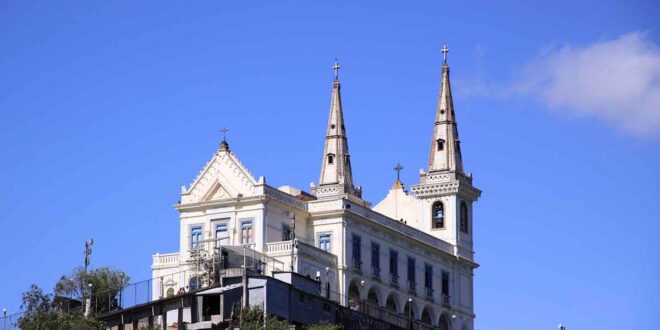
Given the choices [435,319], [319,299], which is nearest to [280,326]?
[319,299]

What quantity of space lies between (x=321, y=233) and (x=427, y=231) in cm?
1608

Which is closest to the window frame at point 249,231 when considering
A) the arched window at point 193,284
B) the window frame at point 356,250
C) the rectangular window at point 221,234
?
the rectangular window at point 221,234

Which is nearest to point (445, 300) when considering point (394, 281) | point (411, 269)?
point (411, 269)

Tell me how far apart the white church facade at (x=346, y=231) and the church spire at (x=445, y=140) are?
0.25 feet

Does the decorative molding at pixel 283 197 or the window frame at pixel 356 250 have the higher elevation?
the decorative molding at pixel 283 197

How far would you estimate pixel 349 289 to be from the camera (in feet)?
554

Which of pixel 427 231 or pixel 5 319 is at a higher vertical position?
pixel 427 231

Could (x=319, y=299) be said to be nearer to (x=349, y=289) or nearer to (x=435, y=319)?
(x=349, y=289)

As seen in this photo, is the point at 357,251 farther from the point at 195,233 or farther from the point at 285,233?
the point at 195,233

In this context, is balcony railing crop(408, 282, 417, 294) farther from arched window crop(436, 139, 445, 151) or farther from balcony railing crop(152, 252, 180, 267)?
balcony railing crop(152, 252, 180, 267)

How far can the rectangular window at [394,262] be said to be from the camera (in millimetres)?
174875

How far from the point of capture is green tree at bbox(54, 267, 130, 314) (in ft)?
530

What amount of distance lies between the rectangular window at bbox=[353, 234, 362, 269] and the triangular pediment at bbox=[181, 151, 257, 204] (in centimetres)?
879

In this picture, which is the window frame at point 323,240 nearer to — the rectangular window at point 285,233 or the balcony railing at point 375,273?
the rectangular window at point 285,233
